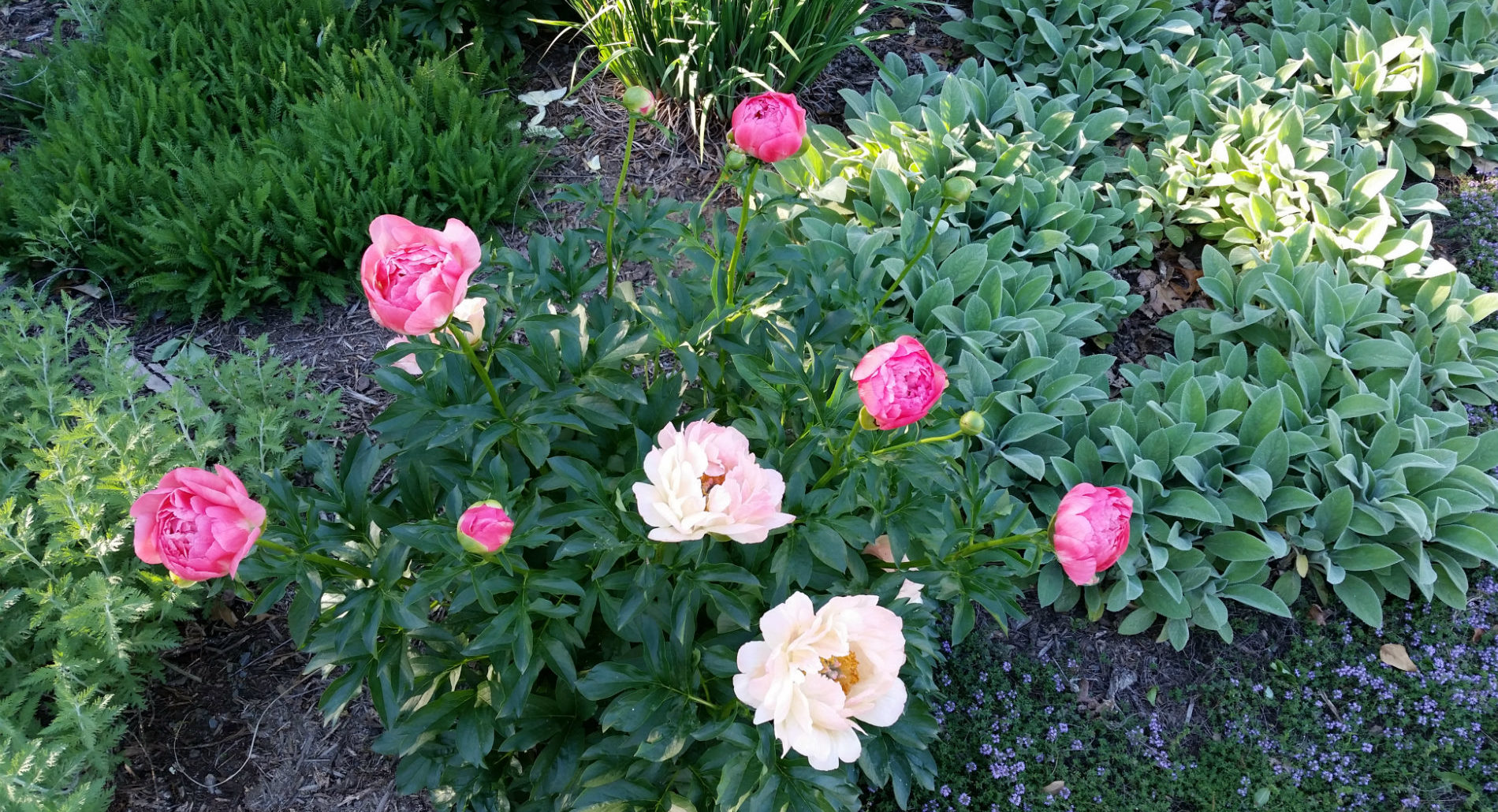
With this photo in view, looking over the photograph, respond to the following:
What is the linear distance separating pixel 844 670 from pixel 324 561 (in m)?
0.87

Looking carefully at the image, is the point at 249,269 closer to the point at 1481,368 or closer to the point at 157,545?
the point at 157,545

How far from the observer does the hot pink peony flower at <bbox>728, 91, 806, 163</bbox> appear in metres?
1.60

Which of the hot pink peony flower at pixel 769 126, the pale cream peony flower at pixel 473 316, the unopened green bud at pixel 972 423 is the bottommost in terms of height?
the pale cream peony flower at pixel 473 316

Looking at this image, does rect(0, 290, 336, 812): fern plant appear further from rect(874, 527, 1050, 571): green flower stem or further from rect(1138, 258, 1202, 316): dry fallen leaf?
rect(1138, 258, 1202, 316): dry fallen leaf

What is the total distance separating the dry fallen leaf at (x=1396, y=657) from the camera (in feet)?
8.16

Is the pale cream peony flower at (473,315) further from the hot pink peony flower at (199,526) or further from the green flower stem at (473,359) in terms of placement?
the hot pink peony flower at (199,526)

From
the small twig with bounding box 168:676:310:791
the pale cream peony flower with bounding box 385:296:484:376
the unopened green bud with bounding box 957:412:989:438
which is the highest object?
the unopened green bud with bounding box 957:412:989:438

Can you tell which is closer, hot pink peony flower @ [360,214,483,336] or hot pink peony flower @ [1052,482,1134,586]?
hot pink peony flower @ [360,214,483,336]

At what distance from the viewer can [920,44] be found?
3.85 metres

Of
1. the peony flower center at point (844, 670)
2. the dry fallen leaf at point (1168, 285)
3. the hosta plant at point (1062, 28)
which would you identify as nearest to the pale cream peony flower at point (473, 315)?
the peony flower center at point (844, 670)

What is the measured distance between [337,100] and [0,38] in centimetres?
186

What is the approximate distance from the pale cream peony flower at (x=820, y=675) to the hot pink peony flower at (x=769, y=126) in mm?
759

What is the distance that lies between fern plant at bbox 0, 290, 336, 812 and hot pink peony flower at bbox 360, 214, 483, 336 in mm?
1066

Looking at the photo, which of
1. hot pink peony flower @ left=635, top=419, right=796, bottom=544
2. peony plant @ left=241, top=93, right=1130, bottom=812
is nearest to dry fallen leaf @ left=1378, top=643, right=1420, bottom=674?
peony plant @ left=241, top=93, right=1130, bottom=812
